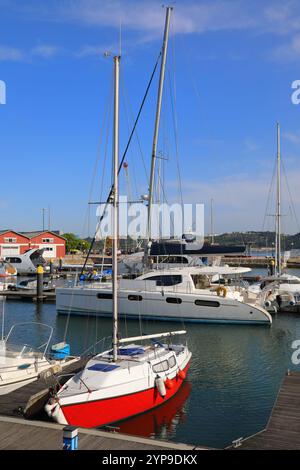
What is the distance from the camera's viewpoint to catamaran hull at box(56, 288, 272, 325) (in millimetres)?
26734

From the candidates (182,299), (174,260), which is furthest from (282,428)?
(174,260)

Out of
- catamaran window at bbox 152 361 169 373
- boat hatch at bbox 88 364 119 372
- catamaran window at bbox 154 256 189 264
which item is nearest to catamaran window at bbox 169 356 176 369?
Result: catamaran window at bbox 152 361 169 373

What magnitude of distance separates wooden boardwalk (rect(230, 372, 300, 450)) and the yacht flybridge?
343 cm

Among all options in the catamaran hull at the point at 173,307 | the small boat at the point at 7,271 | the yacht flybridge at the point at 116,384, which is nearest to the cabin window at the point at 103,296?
the catamaran hull at the point at 173,307

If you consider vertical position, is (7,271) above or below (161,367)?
above

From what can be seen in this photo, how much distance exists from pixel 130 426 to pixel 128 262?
750 inches

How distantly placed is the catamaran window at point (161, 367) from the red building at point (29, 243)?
6391 cm

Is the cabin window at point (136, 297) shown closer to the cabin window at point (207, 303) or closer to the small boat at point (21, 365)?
the cabin window at point (207, 303)

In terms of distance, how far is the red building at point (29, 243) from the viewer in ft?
248

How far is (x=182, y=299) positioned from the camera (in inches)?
1085

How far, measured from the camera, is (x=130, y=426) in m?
12.7

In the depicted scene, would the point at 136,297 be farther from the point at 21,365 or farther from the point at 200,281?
the point at 21,365

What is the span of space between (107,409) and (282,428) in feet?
14.6

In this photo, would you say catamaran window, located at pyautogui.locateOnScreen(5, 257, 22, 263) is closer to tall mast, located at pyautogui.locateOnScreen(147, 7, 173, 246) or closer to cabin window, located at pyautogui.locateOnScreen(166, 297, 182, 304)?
tall mast, located at pyautogui.locateOnScreen(147, 7, 173, 246)
